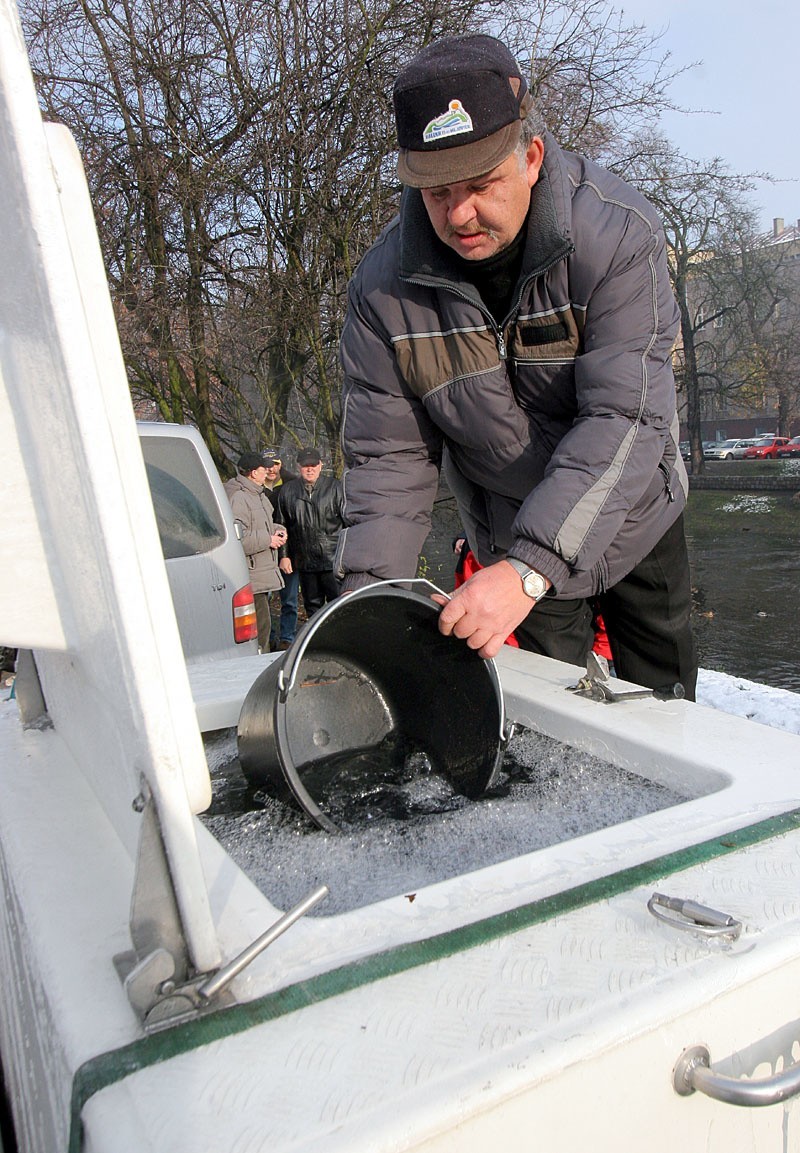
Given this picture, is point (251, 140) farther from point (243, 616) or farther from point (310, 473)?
point (243, 616)

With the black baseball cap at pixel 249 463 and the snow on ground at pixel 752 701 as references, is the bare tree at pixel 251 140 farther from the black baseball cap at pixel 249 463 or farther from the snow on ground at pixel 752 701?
the snow on ground at pixel 752 701

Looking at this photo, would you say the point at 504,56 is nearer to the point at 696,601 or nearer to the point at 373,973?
the point at 373,973

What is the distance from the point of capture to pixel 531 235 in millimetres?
2127

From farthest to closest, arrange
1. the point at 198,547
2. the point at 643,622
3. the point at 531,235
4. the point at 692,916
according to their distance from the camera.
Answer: the point at 198,547
the point at 643,622
the point at 531,235
the point at 692,916

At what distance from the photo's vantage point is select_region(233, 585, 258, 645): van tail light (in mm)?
5180

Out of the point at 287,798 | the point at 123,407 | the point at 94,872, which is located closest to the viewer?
the point at 123,407

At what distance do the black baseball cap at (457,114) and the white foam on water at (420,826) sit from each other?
1265 mm

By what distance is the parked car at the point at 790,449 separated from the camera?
36713mm

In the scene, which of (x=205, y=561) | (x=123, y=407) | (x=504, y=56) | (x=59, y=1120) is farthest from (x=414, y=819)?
(x=205, y=561)

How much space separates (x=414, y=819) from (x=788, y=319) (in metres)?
40.2

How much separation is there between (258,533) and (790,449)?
34.9 meters

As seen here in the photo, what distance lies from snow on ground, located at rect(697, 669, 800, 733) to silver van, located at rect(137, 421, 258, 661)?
2467 millimetres

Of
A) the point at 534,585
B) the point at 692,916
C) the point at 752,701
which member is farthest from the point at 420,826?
the point at 752,701

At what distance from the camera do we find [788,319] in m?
37.2
